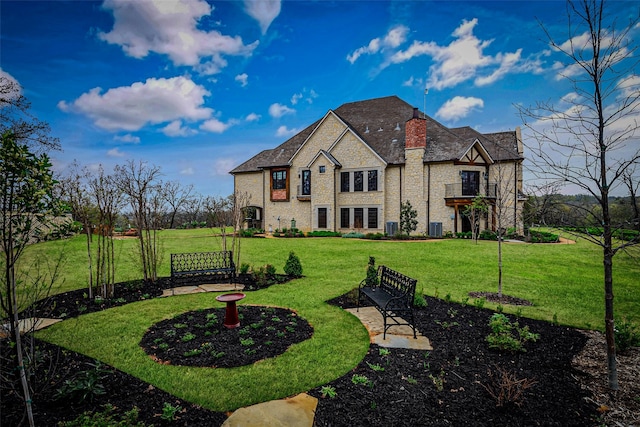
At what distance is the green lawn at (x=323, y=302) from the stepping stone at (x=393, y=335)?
0.76 feet

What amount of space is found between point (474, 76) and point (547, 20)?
1528 cm

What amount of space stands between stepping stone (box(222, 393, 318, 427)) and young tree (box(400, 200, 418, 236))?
21751 mm

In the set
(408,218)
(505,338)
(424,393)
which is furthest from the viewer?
(408,218)

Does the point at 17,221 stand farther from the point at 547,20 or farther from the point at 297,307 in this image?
the point at 547,20

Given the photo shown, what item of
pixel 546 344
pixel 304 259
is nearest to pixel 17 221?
pixel 546 344

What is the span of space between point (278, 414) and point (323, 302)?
181 inches

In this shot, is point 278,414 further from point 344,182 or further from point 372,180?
point 344,182

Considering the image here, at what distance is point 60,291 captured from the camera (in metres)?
9.29

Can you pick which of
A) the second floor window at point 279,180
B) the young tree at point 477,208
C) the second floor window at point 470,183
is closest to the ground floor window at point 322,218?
the second floor window at point 279,180

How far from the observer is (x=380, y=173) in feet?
85.6

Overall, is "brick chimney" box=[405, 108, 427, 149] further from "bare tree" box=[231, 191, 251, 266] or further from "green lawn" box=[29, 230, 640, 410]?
"bare tree" box=[231, 191, 251, 266]

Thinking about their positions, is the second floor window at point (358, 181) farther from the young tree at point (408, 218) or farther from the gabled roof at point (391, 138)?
the young tree at point (408, 218)

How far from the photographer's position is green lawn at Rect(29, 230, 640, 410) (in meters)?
4.40

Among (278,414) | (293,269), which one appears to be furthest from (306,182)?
(278,414)
